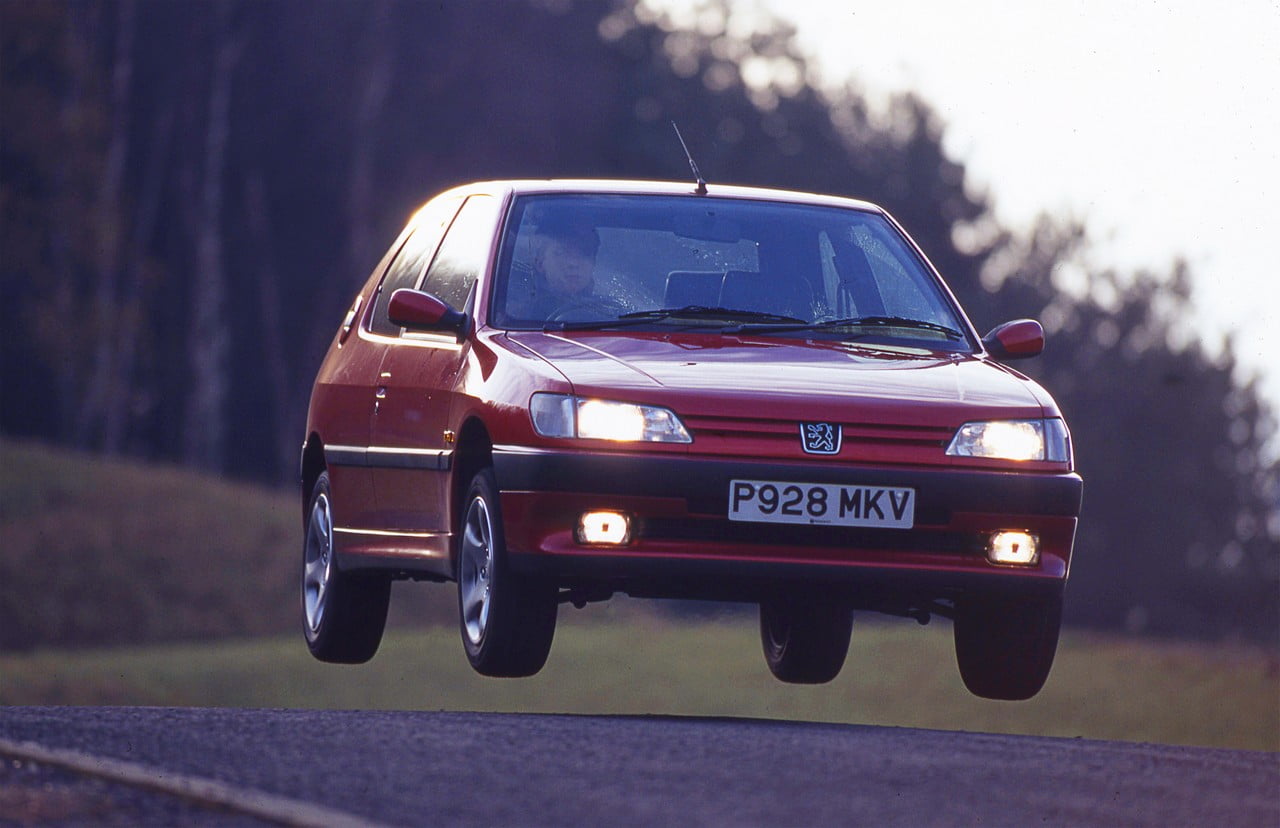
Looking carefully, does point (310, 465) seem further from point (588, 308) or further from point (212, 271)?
point (212, 271)

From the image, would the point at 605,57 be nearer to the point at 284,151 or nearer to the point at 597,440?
the point at 284,151

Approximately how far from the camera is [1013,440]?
29.1 ft

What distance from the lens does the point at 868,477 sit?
8625 mm

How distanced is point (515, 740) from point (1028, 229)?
67.3 metres

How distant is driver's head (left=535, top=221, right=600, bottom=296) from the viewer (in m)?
9.70

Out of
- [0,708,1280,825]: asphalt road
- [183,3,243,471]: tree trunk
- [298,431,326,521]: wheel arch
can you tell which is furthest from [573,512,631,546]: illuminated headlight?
[183,3,243,471]: tree trunk

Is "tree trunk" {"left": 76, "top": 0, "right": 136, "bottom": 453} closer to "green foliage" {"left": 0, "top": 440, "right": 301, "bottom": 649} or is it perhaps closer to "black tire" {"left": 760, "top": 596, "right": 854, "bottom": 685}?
"green foliage" {"left": 0, "top": 440, "right": 301, "bottom": 649}

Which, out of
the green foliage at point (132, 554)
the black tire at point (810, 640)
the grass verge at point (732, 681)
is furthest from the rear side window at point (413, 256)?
the green foliage at point (132, 554)

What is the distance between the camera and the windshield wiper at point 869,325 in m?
9.60

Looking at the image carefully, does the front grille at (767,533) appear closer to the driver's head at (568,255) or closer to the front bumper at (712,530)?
the front bumper at (712,530)

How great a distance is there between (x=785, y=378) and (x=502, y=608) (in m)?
1.22

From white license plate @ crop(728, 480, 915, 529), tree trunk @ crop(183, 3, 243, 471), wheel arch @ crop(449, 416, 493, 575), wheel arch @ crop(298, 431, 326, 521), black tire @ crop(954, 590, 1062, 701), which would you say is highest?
white license plate @ crop(728, 480, 915, 529)

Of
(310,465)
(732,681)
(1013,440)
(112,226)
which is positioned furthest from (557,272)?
(732,681)

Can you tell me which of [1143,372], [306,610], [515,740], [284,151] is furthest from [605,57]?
[515,740]
